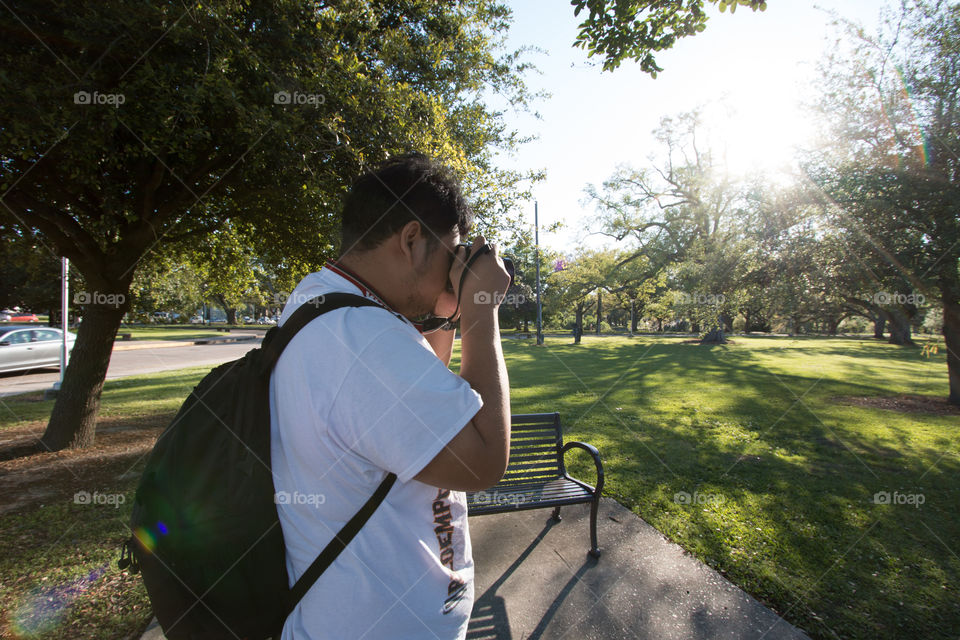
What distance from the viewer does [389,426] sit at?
0.92 metres

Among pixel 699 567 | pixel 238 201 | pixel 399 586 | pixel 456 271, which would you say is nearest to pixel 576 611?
pixel 699 567

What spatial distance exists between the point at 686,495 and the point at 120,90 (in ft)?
21.6

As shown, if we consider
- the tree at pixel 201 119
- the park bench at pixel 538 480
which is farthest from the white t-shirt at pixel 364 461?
the tree at pixel 201 119

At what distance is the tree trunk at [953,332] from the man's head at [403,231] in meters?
10.3

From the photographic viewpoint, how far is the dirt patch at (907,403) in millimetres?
9164

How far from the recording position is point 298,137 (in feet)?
14.2

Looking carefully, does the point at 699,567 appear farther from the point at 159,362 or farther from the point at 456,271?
the point at 159,362

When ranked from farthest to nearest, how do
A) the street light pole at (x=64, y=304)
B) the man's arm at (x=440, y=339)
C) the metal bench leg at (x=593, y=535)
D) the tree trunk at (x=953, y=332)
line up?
the street light pole at (x=64, y=304)
the tree trunk at (x=953, y=332)
the metal bench leg at (x=593, y=535)
the man's arm at (x=440, y=339)

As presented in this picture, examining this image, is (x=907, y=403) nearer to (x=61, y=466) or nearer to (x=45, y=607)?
(x=45, y=607)

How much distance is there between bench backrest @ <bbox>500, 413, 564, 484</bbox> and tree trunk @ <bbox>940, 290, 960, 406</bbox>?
8251 millimetres

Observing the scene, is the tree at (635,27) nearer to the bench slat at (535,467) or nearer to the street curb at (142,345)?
the bench slat at (535,467)

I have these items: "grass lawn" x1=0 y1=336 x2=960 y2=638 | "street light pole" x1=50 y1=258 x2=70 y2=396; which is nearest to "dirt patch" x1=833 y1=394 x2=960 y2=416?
"grass lawn" x1=0 y1=336 x2=960 y2=638

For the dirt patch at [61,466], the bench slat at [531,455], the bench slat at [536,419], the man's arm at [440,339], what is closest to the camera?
the man's arm at [440,339]

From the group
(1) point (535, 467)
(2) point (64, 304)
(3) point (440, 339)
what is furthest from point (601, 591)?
(2) point (64, 304)
